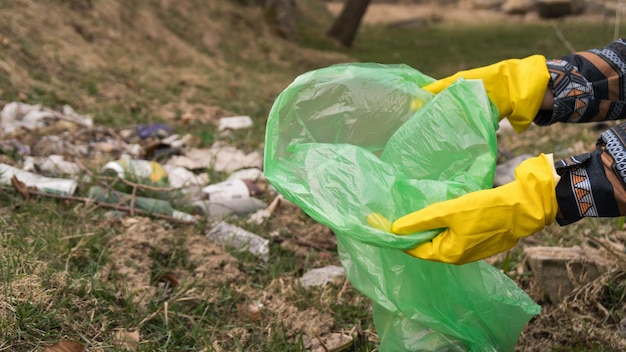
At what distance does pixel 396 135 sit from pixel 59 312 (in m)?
1.08

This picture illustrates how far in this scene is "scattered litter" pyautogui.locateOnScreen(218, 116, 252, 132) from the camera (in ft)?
15.5

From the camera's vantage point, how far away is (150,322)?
204cm

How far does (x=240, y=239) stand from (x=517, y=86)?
128cm

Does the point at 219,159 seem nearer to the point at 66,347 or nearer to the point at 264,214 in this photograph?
the point at 264,214

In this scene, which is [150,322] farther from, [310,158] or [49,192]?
[49,192]

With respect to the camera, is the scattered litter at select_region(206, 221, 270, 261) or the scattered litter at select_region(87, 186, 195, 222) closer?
the scattered litter at select_region(206, 221, 270, 261)

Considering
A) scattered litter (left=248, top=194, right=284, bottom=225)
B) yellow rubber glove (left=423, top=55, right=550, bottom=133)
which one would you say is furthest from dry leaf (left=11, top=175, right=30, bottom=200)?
yellow rubber glove (left=423, top=55, right=550, bottom=133)

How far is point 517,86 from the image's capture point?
188 centimetres

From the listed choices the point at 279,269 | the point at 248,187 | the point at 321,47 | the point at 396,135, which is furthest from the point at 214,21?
the point at 396,135

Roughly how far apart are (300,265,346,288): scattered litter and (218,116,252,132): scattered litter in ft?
7.82

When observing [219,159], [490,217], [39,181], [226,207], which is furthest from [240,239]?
[490,217]

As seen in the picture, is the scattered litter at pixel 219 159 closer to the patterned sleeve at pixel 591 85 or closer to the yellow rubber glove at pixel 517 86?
the yellow rubber glove at pixel 517 86

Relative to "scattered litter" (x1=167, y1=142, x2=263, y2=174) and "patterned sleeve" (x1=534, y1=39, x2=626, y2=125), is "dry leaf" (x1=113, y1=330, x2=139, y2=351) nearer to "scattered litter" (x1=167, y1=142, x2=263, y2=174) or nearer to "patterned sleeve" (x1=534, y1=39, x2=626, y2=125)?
"patterned sleeve" (x1=534, y1=39, x2=626, y2=125)

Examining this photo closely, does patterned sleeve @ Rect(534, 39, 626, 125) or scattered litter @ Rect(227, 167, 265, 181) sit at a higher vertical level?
patterned sleeve @ Rect(534, 39, 626, 125)
